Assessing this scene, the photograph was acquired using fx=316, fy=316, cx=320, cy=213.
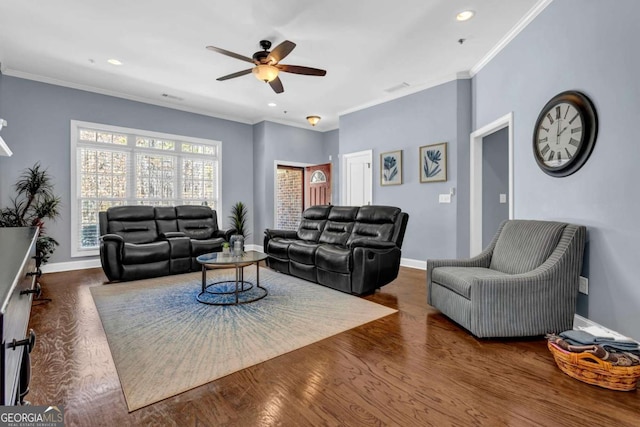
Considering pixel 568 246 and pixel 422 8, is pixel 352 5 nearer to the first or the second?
pixel 422 8

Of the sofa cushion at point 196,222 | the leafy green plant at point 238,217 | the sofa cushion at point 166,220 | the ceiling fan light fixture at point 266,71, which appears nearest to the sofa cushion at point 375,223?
the ceiling fan light fixture at point 266,71

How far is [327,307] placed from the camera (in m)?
3.12

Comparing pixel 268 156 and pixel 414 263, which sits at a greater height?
pixel 268 156

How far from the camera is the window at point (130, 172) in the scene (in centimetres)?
505

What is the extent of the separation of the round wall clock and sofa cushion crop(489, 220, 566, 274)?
52 cm

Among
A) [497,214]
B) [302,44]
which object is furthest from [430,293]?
[302,44]

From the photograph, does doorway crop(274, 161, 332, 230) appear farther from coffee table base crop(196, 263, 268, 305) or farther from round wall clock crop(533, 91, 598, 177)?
round wall clock crop(533, 91, 598, 177)

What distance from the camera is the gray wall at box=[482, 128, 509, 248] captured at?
4.73 meters

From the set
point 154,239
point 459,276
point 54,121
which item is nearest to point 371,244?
point 459,276

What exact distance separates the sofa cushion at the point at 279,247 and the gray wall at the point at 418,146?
A: 80.8 inches

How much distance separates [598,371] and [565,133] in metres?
1.89

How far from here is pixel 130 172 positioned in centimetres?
555

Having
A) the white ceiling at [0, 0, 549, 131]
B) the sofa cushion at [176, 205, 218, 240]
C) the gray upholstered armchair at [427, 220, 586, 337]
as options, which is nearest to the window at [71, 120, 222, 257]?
the white ceiling at [0, 0, 549, 131]

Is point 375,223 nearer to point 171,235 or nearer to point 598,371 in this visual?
point 598,371
